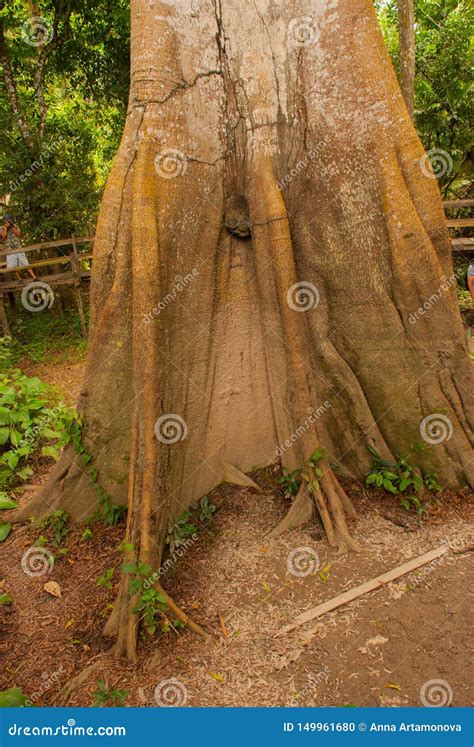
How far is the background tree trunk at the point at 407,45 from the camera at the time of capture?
7680mm

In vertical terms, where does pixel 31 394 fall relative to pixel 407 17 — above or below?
below

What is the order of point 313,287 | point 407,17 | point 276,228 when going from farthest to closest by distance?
point 407,17, point 313,287, point 276,228

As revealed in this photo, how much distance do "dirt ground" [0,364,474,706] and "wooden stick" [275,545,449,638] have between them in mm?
35

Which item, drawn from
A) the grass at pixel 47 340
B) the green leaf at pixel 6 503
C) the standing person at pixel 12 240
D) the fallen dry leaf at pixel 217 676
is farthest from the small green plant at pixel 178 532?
the standing person at pixel 12 240

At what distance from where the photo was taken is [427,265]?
3.49 m

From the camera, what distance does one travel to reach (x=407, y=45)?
25.7 ft

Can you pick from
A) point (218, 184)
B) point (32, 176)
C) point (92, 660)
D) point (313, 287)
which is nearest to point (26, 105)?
point (32, 176)

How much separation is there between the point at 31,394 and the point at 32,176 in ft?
18.2

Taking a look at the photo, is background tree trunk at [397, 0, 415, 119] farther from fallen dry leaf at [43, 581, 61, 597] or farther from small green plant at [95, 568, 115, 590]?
fallen dry leaf at [43, 581, 61, 597]

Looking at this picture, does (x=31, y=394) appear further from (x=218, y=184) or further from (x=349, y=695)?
(x=349, y=695)

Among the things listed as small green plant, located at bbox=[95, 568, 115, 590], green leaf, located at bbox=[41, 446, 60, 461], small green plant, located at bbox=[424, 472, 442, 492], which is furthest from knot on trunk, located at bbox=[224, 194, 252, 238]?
green leaf, located at bbox=[41, 446, 60, 461]

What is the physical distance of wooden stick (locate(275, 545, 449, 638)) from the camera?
9.45 ft

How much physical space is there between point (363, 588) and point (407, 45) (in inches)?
320

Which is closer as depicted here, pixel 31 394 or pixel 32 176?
pixel 31 394
